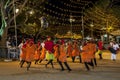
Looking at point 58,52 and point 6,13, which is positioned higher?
point 6,13

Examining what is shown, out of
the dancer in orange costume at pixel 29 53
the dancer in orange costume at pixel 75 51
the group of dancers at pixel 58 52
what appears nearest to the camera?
the group of dancers at pixel 58 52

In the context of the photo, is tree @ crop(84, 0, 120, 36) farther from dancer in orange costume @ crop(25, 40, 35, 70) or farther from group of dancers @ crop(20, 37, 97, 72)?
dancer in orange costume @ crop(25, 40, 35, 70)

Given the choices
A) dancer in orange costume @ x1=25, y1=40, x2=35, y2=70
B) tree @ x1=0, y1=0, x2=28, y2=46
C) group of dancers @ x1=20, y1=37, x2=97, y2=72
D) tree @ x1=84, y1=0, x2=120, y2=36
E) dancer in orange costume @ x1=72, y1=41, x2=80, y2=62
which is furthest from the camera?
tree @ x1=84, y1=0, x2=120, y2=36

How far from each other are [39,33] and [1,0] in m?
19.8

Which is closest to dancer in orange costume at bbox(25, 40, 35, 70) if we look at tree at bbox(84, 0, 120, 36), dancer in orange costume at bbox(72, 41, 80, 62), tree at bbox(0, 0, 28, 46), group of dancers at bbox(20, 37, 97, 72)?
group of dancers at bbox(20, 37, 97, 72)

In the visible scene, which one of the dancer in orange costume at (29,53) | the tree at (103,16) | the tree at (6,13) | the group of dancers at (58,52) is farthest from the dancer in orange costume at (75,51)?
the tree at (103,16)

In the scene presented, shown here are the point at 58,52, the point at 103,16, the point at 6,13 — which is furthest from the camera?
the point at 103,16

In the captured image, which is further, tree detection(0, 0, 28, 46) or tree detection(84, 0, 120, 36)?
tree detection(84, 0, 120, 36)

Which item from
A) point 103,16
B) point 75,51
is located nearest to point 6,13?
point 75,51

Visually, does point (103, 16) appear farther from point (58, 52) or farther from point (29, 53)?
point (58, 52)

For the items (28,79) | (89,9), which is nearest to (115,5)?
(89,9)

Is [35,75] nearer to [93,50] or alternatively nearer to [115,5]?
[93,50]

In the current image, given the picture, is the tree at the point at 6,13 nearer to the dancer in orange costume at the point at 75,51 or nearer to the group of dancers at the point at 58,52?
the dancer in orange costume at the point at 75,51

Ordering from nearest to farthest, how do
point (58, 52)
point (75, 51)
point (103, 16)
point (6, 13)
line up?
point (58, 52), point (75, 51), point (6, 13), point (103, 16)
